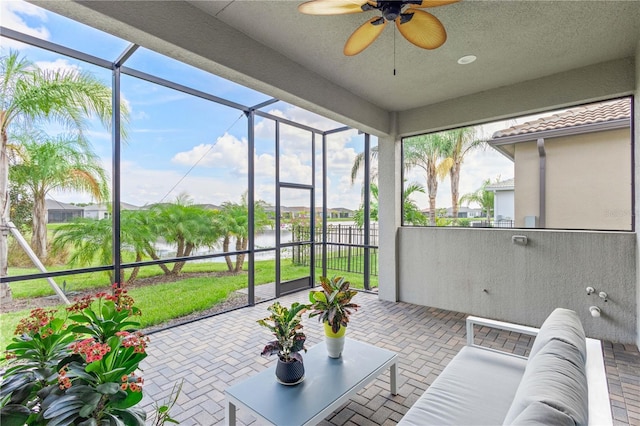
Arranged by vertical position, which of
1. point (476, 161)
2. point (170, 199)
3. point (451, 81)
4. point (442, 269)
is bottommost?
point (442, 269)

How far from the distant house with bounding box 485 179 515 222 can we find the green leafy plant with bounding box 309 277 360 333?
299cm

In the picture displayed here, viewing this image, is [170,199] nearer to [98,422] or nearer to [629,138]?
[98,422]

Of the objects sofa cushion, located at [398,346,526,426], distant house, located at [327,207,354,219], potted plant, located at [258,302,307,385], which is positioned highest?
distant house, located at [327,207,354,219]

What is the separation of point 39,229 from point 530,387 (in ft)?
14.0

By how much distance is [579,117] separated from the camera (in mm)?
3756

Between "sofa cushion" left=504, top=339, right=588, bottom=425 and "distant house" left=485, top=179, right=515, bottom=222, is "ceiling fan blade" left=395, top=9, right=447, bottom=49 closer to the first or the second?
"sofa cushion" left=504, top=339, right=588, bottom=425

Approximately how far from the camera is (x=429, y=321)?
420 cm

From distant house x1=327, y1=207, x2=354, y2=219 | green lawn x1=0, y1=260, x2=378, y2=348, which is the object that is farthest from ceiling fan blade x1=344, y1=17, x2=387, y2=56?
distant house x1=327, y1=207, x2=354, y2=219

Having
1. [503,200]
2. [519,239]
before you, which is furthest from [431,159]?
[519,239]

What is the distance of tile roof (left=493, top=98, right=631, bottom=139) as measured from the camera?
352 centimetres

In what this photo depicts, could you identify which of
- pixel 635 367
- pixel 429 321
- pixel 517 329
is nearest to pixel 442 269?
pixel 429 321

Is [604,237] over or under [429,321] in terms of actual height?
over

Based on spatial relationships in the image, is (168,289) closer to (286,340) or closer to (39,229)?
(39,229)

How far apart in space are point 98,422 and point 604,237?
4.72 metres
